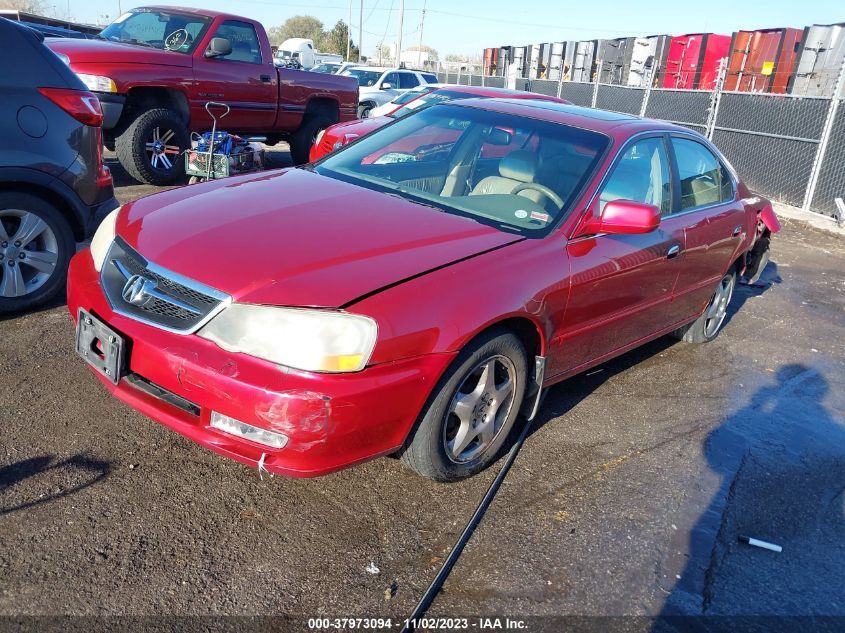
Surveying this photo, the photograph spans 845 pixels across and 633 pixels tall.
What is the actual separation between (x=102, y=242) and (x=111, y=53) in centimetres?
582

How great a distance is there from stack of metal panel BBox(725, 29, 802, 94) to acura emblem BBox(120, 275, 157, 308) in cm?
2099

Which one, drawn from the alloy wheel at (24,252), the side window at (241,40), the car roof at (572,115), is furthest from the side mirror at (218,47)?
the car roof at (572,115)

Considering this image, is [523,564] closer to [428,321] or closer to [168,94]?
[428,321]

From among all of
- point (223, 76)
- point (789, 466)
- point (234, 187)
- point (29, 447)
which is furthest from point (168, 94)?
point (789, 466)

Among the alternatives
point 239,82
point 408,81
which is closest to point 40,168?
point 239,82

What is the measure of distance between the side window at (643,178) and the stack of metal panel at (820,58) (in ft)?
50.6

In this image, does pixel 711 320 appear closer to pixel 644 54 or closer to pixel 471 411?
pixel 471 411

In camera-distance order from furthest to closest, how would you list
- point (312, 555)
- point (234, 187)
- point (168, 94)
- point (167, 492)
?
point (168, 94), point (234, 187), point (167, 492), point (312, 555)

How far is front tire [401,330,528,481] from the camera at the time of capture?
299 cm

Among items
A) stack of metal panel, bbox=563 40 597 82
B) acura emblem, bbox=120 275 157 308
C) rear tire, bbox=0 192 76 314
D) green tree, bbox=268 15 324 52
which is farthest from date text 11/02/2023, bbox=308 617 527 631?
green tree, bbox=268 15 324 52

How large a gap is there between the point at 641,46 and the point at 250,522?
25.5 meters

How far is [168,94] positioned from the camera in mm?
8938

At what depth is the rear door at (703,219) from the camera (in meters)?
4.60

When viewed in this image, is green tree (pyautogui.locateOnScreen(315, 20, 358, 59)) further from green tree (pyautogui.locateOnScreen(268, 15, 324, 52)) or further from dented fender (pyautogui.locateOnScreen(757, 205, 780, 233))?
dented fender (pyautogui.locateOnScreen(757, 205, 780, 233))
